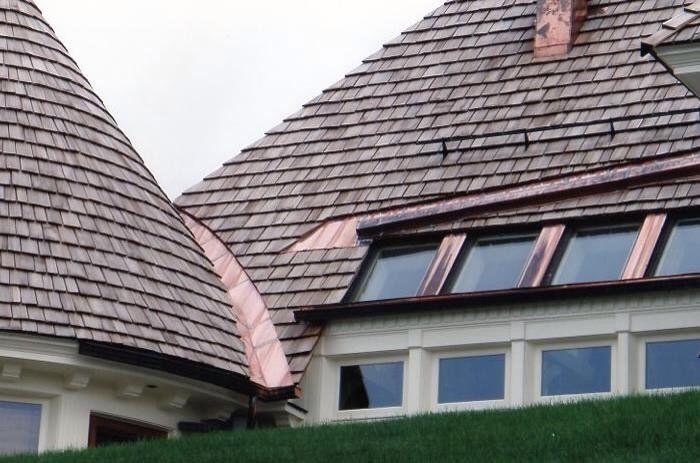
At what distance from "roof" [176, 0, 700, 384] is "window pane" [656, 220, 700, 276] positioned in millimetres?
275

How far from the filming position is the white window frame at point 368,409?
20.5 metres

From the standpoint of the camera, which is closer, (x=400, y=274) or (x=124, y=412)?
(x=124, y=412)

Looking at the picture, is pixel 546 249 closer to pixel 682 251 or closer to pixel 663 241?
pixel 663 241

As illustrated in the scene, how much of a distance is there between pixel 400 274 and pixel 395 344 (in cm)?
104

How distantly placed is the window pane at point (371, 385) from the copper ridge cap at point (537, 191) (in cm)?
166

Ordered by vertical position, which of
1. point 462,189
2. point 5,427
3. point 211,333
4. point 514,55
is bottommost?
point 5,427

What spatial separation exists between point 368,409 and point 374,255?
195 cm

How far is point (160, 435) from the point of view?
64.6ft

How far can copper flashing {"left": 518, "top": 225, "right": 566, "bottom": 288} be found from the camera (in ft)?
66.7

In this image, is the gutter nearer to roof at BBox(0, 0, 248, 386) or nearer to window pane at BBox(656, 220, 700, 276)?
roof at BBox(0, 0, 248, 386)

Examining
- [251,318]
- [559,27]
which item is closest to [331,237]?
[251,318]

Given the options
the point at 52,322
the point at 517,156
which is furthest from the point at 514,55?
the point at 52,322

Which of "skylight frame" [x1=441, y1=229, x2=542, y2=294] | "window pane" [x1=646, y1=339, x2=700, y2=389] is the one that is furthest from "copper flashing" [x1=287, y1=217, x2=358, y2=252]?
"window pane" [x1=646, y1=339, x2=700, y2=389]

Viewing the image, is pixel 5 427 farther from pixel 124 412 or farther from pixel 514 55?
pixel 514 55
